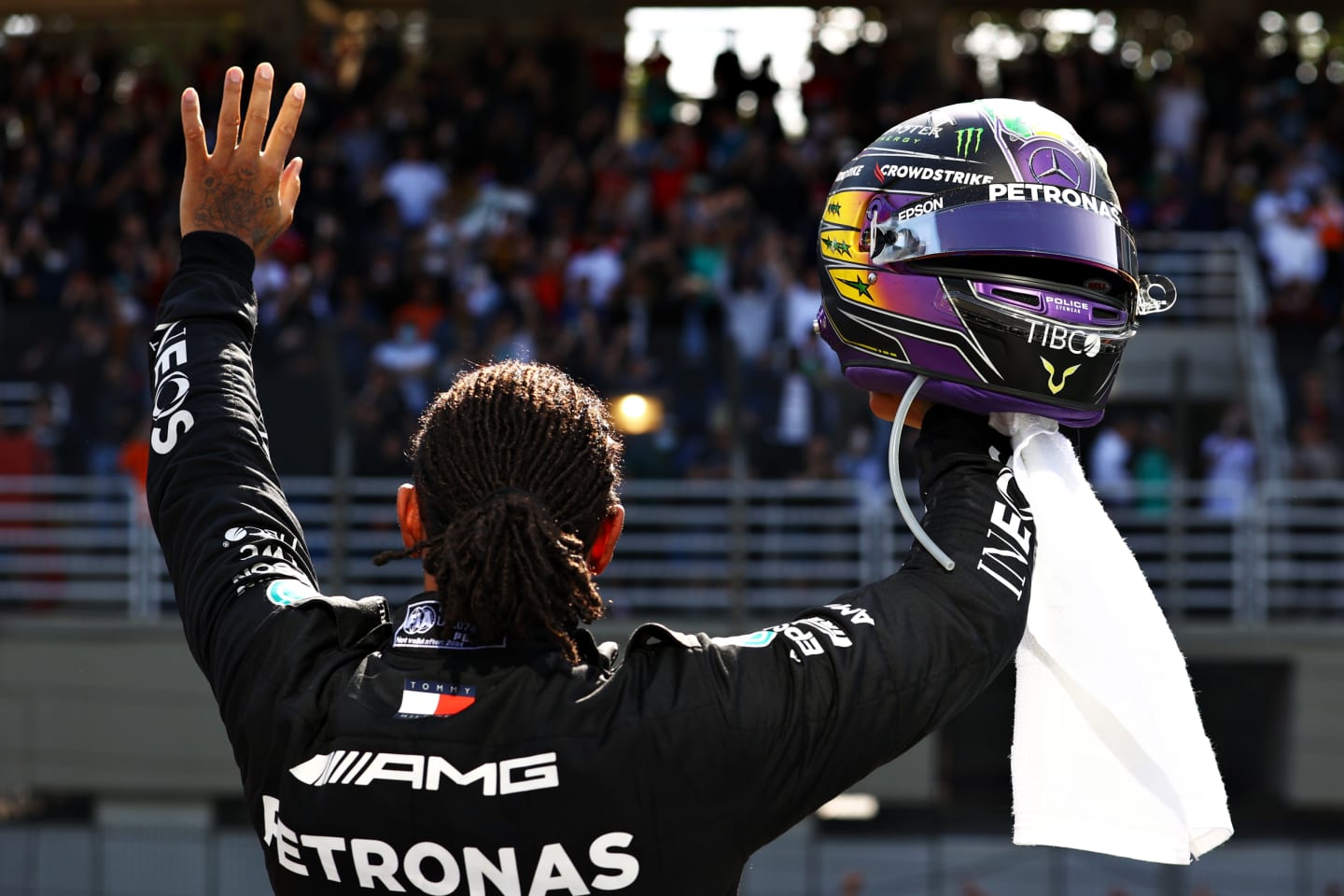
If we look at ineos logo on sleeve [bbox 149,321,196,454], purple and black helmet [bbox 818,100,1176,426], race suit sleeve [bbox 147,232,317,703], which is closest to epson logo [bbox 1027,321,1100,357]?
purple and black helmet [bbox 818,100,1176,426]

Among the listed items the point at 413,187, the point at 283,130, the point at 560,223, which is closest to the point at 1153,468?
the point at 560,223

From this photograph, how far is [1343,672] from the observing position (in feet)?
33.7

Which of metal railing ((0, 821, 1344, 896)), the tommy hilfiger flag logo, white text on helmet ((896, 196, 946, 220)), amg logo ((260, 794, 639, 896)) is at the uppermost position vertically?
white text on helmet ((896, 196, 946, 220))

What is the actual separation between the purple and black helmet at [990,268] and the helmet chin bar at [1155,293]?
0.02 meters

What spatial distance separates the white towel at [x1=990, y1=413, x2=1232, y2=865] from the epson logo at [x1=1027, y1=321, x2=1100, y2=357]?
129 millimetres

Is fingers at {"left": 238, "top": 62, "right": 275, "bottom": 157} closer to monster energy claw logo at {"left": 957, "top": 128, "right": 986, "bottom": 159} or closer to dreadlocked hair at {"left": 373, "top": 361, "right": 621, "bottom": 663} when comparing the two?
dreadlocked hair at {"left": 373, "top": 361, "right": 621, "bottom": 663}

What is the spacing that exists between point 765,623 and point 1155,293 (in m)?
8.47

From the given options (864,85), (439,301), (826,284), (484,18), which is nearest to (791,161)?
(864,85)

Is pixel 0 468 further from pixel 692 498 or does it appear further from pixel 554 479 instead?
pixel 554 479

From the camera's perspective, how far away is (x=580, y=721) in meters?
1.62

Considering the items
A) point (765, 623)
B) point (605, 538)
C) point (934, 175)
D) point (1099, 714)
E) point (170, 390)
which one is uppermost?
point (934, 175)

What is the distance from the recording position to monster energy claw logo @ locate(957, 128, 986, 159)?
1.88m

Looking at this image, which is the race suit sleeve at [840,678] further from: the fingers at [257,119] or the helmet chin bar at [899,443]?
the fingers at [257,119]

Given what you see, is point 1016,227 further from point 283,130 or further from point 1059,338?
point 283,130
